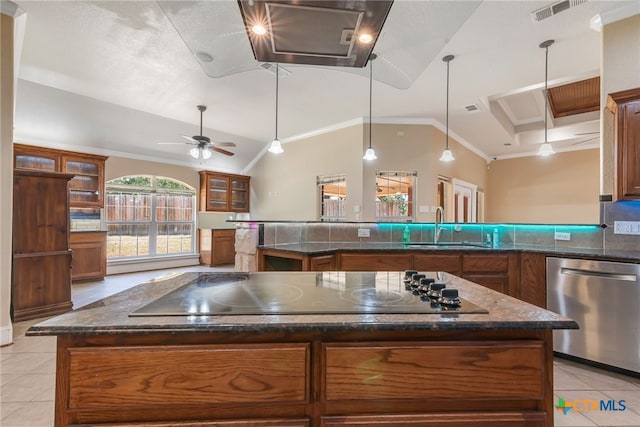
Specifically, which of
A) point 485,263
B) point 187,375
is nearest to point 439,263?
point 485,263

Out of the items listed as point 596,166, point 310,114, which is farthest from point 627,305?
point 596,166

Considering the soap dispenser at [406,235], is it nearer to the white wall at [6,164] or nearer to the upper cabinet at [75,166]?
the white wall at [6,164]

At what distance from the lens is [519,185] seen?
7559mm

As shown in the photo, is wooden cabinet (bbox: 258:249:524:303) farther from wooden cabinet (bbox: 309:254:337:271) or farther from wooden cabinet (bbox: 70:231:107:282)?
wooden cabinet (bbox: 70:231:107:282)

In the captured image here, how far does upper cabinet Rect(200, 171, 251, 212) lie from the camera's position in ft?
23.9

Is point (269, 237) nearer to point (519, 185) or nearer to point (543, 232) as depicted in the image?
point (543, 232)

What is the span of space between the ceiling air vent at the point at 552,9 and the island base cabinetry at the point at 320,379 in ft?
9.55

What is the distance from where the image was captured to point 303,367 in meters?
0.86

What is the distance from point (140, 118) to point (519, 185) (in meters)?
8.79

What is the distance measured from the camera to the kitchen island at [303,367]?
2.68ft

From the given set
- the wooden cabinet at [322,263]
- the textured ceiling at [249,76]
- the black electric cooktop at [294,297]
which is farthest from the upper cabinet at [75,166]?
the black electric cooktop at [294,297]

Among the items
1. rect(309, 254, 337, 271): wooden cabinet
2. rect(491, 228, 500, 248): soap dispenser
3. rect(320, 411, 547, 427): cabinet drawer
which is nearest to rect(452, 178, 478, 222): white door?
rect(491, 228, 500, 248): soap dispenser

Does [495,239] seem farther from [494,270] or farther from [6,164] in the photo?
[6,164]

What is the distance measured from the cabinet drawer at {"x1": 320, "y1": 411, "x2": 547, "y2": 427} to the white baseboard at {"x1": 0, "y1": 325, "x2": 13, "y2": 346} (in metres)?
3.41
